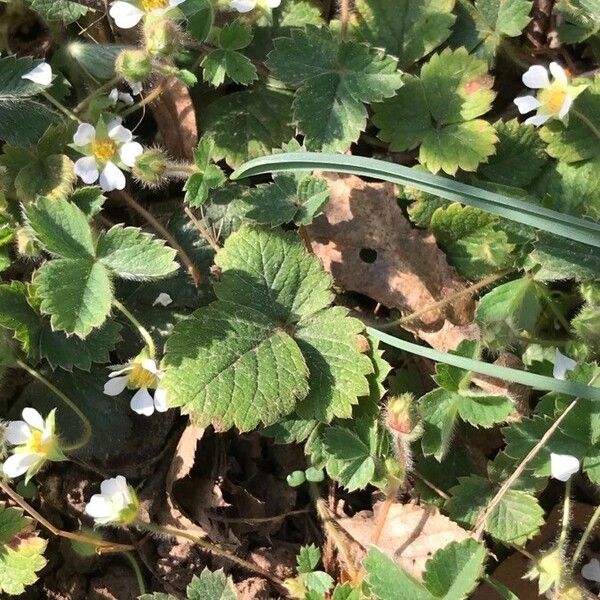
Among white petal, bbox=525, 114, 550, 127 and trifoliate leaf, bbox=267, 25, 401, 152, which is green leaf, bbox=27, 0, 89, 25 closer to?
trifoliate leaf, bbox=267, 25, 401, 152

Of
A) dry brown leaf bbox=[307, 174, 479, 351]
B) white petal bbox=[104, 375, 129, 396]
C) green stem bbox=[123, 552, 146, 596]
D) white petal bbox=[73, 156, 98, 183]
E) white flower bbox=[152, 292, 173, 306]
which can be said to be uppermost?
white petal bbox=[73, 156, 98, 183]

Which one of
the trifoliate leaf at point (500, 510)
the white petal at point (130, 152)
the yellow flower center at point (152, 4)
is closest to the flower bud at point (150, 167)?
the white petal at point (130, 152)

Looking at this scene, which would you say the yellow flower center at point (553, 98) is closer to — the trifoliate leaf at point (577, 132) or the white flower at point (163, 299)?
the trifoliate leaf at point (577, 132)

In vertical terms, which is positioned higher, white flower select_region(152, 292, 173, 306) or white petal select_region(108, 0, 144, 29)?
white petal select_region(108, 0, 144, 29)

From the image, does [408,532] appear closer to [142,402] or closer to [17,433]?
[142,402]

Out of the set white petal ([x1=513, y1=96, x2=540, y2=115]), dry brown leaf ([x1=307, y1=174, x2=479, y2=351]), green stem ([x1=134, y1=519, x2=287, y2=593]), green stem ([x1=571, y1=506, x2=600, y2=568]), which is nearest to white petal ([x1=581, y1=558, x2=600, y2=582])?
green stem ([x1=571, y1=506, x2=600, y2=568])

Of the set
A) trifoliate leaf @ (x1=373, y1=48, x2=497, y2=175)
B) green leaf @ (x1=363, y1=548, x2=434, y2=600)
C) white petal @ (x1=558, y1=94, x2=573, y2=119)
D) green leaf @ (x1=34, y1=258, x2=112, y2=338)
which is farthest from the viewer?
trifoliate leaf @ (x1=373, y1=48, x2=497, y2=175)

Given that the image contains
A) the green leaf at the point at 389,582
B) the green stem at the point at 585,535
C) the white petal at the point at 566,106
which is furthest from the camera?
the white petal at the point at 566,106
